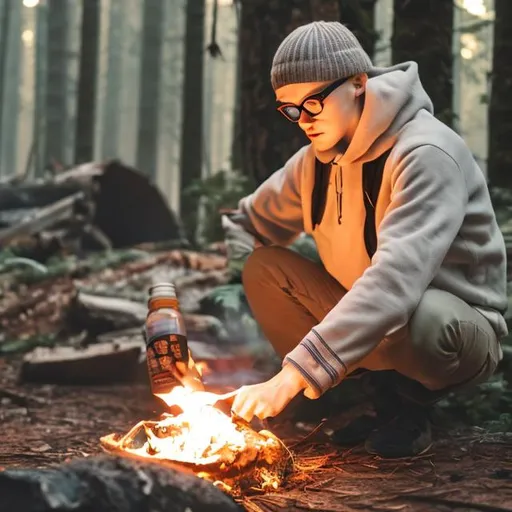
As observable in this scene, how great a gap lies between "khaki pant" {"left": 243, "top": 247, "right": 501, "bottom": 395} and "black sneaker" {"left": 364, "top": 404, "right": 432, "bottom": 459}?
173 millimetres

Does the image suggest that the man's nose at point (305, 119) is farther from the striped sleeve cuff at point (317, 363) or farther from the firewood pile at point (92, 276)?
the firewood pile at point (92, 276)

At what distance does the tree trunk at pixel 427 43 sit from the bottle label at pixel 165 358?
3.01 meters

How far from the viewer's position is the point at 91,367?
16.9 feet

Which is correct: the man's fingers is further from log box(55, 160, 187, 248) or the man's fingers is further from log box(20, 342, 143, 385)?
log box(55, 160, 187, 248)

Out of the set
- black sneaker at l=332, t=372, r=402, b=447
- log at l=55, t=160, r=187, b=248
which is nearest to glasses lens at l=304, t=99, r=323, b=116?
black sneaker at l=332, t=372, r=402, b=447

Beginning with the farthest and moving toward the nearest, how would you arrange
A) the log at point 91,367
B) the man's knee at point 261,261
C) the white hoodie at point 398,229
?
1. the log at point 91,367
2. the man's knee at point 261,261
3. the white hoodie at point 398,229

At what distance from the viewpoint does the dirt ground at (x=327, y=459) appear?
2479 millimetres

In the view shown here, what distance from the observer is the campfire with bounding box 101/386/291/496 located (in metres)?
2.54

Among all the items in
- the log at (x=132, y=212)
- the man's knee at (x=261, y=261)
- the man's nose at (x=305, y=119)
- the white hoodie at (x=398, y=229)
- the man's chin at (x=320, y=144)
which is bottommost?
the log at (x=132, y=212)

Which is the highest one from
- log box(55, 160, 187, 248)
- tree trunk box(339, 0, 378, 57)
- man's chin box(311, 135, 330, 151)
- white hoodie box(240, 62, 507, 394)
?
tree trunk box(339, 0, 378, 57)

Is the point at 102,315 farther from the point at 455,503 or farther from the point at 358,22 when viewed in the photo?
the point at 455,503

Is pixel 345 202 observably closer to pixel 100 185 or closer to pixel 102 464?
pixel 102 464

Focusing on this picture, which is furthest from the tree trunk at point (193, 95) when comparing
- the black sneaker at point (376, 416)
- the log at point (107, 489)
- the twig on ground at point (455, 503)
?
the log at point (107, 489)

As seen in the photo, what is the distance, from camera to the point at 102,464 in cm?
210
